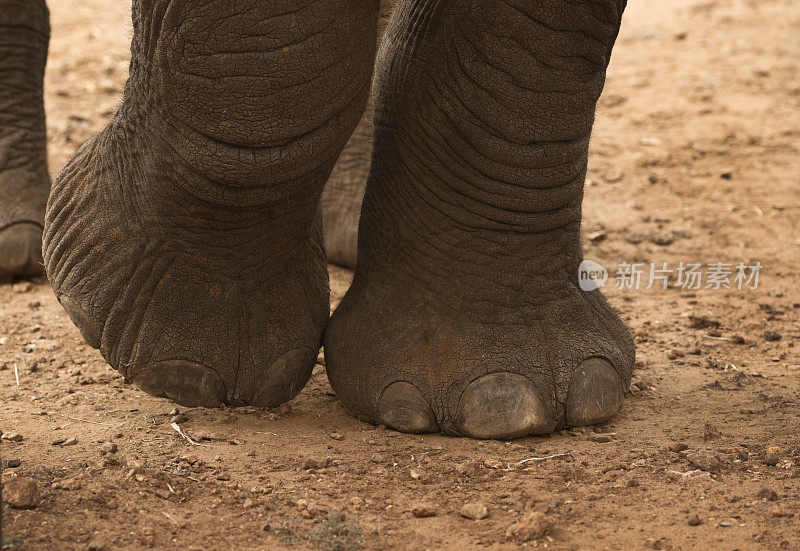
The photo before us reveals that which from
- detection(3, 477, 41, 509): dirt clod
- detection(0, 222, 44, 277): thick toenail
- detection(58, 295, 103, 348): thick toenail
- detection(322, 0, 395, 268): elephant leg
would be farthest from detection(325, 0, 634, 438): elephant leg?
detection(0, 222, 44, 277): thick toenail

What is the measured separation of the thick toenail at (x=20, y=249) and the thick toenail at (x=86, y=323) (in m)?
0.90

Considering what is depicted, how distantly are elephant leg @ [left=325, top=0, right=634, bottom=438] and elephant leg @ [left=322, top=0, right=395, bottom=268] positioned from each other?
98 cm

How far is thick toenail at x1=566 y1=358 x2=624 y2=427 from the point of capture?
199cm

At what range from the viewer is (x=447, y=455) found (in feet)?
6.15

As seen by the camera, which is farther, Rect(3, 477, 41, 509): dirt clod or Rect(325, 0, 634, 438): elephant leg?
Rect(325, 0, 634, 438): elephant leg

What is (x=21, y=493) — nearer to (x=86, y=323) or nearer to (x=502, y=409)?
(x=86, y=323)

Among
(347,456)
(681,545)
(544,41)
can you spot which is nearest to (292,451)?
(347,456)

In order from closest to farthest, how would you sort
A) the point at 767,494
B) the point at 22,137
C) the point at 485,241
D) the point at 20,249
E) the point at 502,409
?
1. the point at 767,494
2. the point at 502,409
3. the point at 485,241
4. the point at 20,249
5. the point at 22,137

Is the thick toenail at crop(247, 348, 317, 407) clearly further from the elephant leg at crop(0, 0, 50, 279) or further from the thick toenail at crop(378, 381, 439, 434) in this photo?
the elephant leg at crop(0, 0, 50, 279)

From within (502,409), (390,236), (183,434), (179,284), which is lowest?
(183,434)

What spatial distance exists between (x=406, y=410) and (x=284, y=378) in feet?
0.82

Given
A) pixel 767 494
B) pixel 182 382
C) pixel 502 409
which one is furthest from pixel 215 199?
pixel 767 494

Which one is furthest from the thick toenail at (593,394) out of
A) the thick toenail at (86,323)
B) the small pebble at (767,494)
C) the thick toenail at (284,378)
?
the thick toenail at (86,323)

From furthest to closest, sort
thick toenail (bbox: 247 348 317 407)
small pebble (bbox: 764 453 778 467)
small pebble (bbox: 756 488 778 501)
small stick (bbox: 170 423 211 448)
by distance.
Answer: thick toenail (bbox: 247 348 317 407), small stick (bbox: 170 423 211 448), small pebble (bbox: 764 453 778 467), small pebble (bbox: 756 488 778 501)
